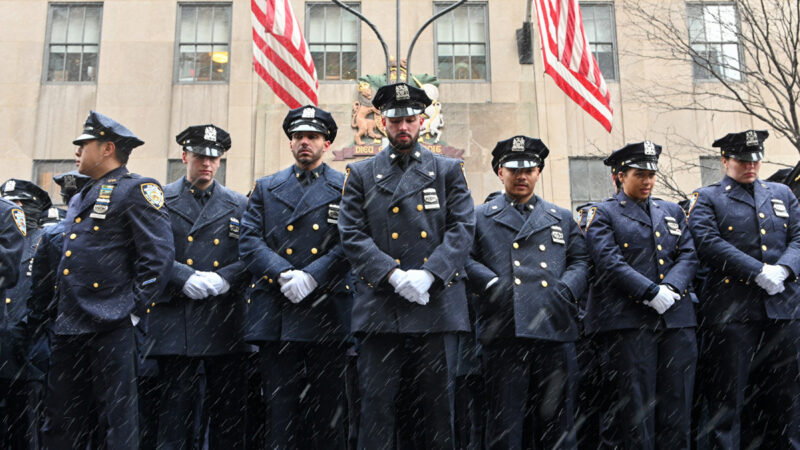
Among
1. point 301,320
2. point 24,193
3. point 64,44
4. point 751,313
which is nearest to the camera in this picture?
point 301,320

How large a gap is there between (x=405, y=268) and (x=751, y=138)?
3255 millimetres

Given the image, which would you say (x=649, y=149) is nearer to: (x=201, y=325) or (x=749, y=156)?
(x=749, y=156)

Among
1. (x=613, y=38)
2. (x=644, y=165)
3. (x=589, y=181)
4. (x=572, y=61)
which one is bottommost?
(x=644, y=165)

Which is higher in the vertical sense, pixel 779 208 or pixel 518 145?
pixel 518 145

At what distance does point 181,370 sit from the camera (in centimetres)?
518

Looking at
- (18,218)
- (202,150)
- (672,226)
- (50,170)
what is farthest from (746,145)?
(50,170)

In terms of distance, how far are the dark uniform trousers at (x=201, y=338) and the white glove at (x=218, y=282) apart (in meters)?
0.05

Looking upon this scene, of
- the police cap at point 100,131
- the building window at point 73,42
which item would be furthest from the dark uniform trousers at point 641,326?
the building window at point 73,42

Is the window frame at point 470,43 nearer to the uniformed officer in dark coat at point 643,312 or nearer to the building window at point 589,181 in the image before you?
the building window at point 589,181

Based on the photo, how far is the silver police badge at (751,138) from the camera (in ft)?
18.6

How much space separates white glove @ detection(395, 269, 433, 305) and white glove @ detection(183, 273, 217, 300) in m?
1.61

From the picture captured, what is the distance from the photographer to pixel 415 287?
4.16 meters

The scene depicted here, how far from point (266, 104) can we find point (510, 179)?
1027 centimetres

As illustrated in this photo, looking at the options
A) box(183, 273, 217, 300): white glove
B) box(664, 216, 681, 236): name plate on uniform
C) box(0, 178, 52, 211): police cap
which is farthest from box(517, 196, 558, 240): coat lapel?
box(0, 178, 52, 211): police cap
